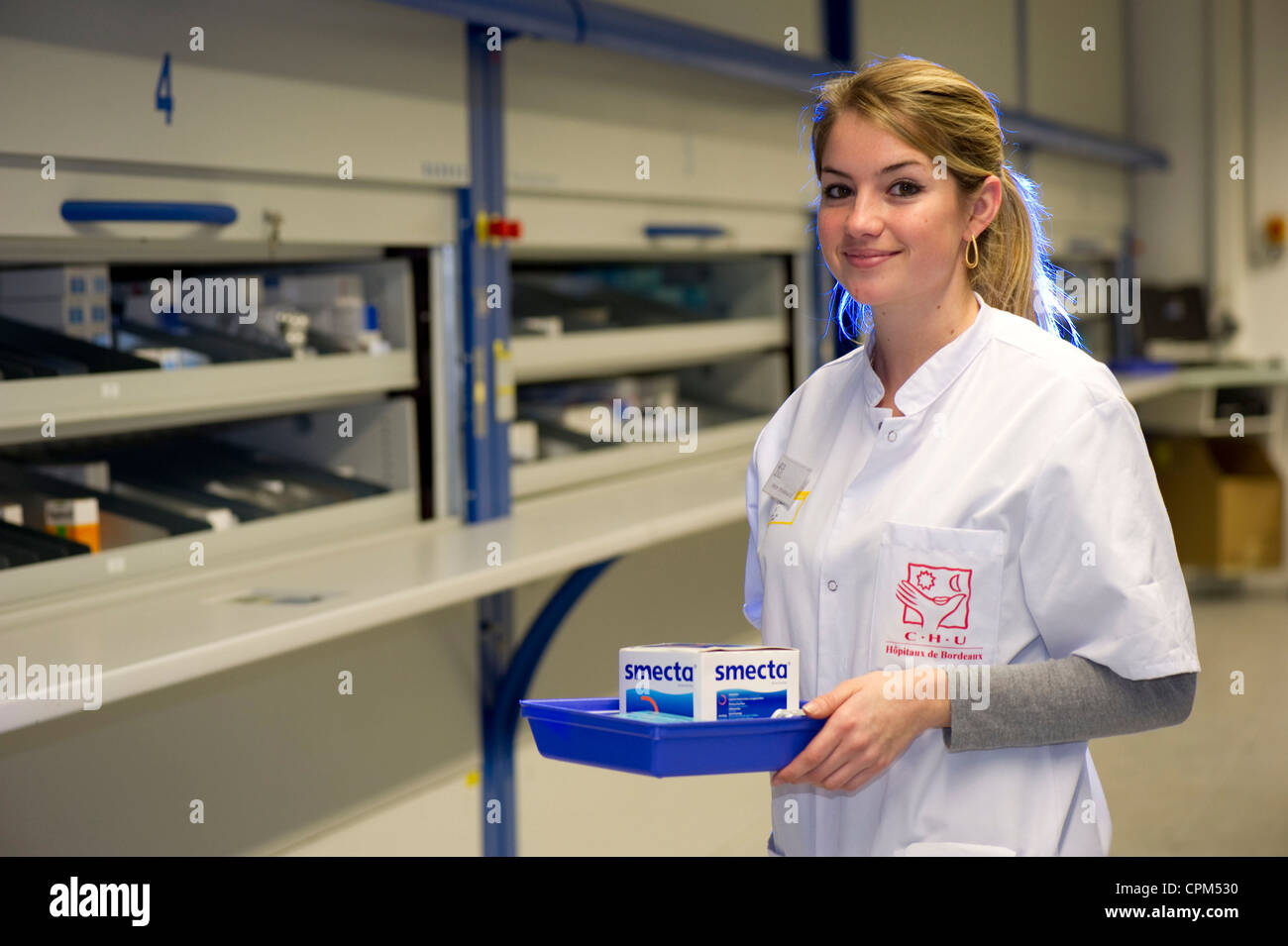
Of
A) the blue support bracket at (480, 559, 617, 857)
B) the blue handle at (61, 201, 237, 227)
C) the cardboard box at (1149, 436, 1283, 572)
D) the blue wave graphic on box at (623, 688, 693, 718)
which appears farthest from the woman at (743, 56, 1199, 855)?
the cardboard box at (1149, 436, 1283, 572)

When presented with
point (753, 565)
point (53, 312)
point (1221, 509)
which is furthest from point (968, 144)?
point (1221, 509)

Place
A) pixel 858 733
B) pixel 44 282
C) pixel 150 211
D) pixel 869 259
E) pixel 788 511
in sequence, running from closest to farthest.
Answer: pixel 858 733, pixel 869 259, pixel 788 511, pixel 150 211, pixel 44 282

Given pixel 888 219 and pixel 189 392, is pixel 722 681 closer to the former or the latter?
pixel 888 219

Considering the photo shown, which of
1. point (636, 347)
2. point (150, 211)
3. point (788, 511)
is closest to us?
point (788, 511)

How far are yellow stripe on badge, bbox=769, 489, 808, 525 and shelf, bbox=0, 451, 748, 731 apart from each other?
80 cm

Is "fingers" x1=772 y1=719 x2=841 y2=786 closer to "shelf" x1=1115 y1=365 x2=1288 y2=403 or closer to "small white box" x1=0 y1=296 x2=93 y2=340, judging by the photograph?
"small white box" x1=0 y1=296 x2=93 y2=340

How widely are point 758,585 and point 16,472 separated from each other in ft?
4.51

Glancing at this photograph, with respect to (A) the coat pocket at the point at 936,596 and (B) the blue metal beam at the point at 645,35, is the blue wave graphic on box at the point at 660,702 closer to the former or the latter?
(A) the coat pocket at the point at 936,596

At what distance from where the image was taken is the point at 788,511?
1.39 meters

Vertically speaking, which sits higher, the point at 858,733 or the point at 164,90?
the point at 164,90

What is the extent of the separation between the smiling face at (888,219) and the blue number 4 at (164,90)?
1276mm

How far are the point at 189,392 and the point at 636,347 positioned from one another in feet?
4.46

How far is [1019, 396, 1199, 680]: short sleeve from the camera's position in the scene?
117 cm
